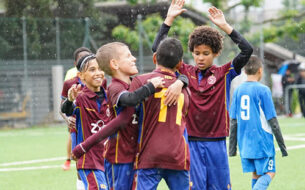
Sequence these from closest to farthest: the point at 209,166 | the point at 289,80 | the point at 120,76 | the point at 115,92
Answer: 1. the point at 115,92
2. the point at 120,76
3. the point at 209,166
4. the point at 289,80

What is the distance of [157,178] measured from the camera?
13.7ft

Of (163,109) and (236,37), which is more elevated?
(236,37)

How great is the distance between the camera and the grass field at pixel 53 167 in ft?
25.0

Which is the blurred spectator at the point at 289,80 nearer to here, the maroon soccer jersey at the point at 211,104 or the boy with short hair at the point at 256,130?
the boy with short hair at the point at 256,130

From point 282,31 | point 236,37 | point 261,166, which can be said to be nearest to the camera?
point 236,37

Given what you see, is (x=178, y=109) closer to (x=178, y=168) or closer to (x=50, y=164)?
(x=178, y=168)

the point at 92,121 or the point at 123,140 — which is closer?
the point at 123,140

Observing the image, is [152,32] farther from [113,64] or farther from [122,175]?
[122,175]

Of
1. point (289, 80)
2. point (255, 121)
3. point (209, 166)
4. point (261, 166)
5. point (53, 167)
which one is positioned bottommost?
point (53, 167)

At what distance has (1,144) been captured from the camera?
14.3m

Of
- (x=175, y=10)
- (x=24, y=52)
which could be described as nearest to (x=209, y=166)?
(x=175, y=10)

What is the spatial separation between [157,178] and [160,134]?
345mm

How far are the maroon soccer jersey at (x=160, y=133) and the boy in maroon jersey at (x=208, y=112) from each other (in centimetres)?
88

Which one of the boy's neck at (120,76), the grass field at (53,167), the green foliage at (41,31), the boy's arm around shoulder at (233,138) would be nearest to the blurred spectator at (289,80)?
the grass field at (53,167)
